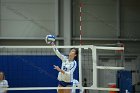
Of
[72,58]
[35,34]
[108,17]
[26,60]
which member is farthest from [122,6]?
[72,58]

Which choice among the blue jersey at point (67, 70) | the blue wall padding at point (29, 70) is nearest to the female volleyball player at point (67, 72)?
the blue jersey at point (67, 70)

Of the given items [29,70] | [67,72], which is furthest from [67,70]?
[29,70]

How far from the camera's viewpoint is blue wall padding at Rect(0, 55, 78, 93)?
9.99m

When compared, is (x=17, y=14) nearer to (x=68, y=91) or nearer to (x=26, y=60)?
(x=26, y=60)

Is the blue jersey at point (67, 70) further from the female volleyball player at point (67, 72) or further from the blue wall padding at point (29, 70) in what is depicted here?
the blue wall padding at point (29, 70)

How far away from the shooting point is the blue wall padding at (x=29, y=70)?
999cm

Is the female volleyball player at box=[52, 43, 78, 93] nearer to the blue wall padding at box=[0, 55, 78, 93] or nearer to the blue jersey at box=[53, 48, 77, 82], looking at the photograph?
the blue jersey at box=[53, 48, 77, 82]

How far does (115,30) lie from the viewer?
38.4ft

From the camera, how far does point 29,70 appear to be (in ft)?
32.8

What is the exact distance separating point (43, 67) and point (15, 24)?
2014 mm

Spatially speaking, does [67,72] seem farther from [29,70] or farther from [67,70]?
[29,70]

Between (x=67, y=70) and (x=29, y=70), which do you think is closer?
(x=67, y=70)

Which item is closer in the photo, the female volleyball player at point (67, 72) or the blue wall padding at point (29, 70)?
the female volleyball player at point (67, 72)

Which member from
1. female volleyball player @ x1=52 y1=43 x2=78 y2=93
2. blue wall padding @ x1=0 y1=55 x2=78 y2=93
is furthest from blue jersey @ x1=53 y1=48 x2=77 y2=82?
blue wall padding @ x1=0 y1=55 x2=78 y2=93
